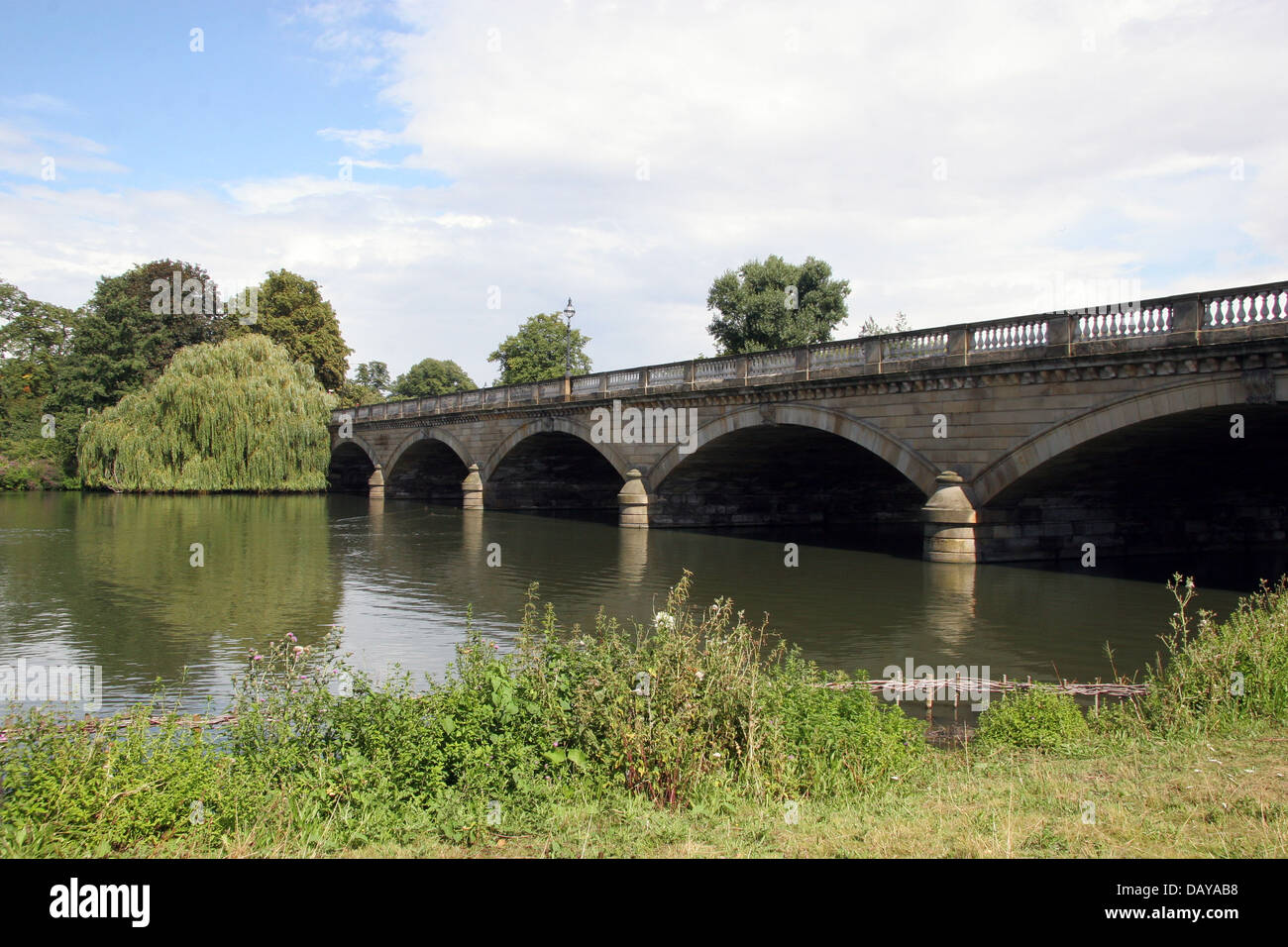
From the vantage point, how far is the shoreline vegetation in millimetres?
4840

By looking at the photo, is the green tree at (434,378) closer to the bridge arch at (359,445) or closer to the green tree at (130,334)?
the green tree at (130,334)

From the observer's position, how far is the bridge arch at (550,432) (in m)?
31.9

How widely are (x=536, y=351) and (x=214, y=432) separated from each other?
35.7 metres

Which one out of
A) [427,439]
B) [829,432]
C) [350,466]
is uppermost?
[427,439]

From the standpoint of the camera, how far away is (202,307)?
5869 centimetres

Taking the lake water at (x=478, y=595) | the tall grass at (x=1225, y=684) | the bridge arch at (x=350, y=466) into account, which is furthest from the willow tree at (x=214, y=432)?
the tall grass at (x=1225, y=684)

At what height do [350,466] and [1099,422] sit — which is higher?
[1099,422]

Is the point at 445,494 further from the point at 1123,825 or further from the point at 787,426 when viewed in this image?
the point at 1123,825

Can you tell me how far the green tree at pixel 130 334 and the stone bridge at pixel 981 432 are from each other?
2825 centimetres

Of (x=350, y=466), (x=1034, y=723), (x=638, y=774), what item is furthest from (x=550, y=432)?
(x=638, y=774)

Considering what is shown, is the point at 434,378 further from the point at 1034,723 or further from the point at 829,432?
the point at 1034,723

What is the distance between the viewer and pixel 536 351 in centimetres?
7462

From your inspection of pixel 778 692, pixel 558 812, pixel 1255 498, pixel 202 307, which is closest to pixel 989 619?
pixel 778 692
